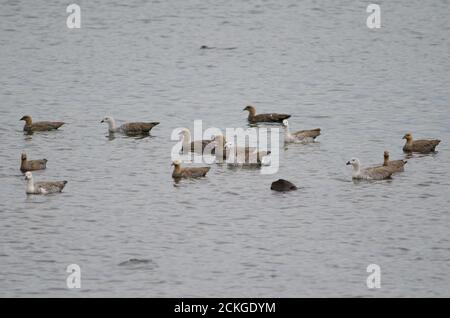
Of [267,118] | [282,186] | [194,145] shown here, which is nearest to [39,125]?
[194,145]

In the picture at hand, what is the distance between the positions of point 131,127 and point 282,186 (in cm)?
782

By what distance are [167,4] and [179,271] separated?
1440 inches

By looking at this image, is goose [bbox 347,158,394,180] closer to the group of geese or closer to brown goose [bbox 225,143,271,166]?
the group of geese

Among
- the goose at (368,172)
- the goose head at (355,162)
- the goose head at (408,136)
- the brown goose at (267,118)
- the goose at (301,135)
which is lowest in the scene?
the goose at (368,172)

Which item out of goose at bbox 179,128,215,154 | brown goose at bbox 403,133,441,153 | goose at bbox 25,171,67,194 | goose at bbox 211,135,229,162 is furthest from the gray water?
goose at bbox 179,128,215,154

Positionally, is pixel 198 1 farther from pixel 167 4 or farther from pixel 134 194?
pixel 134 194

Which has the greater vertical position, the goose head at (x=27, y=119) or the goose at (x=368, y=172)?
the goose head at (x=27, y=119)

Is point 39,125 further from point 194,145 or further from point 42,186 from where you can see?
point 42,186

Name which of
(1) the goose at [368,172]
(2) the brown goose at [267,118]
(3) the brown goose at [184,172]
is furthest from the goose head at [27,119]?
(1) the goose at [368,172]

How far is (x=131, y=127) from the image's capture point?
3328cm

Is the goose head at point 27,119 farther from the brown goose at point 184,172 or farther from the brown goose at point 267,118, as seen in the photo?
the brown goose at point 267,118

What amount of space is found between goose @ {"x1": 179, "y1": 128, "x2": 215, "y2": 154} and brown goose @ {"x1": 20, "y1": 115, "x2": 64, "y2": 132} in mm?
4388

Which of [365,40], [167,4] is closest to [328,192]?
[365,40]

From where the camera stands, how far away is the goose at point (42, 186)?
26344mm
